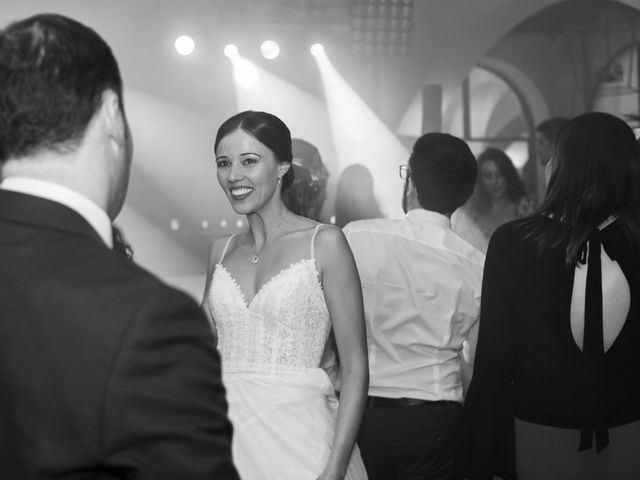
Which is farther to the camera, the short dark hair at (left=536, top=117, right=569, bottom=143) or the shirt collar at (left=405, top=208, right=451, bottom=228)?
the short dark hair at (left=536, top=117, right=569, bottom=143)

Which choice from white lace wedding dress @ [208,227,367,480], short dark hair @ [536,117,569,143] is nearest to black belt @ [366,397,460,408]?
white lace wedding dress @ [208,227,367,480]

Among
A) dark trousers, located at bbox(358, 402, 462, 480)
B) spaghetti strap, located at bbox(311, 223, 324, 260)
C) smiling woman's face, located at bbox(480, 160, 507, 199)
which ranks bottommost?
dark trousers, located at bbox(358, 402, 462, 480)

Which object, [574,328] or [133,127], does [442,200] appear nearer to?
[574,328]

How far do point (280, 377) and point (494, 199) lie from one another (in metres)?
2.97

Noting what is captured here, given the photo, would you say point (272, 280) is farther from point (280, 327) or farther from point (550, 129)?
point (550, 129)

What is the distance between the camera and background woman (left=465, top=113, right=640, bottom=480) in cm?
183

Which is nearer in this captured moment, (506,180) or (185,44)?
(506,180)

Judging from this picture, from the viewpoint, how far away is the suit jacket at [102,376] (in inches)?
31.4

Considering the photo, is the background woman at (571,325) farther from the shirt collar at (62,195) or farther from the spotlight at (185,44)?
the spotlight at (185,44)

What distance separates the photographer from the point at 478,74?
38.2 ft

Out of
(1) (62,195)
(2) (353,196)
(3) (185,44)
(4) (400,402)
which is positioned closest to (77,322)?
(1) (62,195)

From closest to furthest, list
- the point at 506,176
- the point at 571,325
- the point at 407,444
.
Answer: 1. the point at 571,325
2. the point at 407,444
3. the point at 506,176

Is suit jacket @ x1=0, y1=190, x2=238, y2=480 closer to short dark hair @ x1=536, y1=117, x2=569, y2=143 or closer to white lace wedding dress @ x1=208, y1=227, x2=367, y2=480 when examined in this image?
white lace wedding dress @ x1=208, y1=227, x2=367, y2=480

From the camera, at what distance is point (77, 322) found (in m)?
0.81
